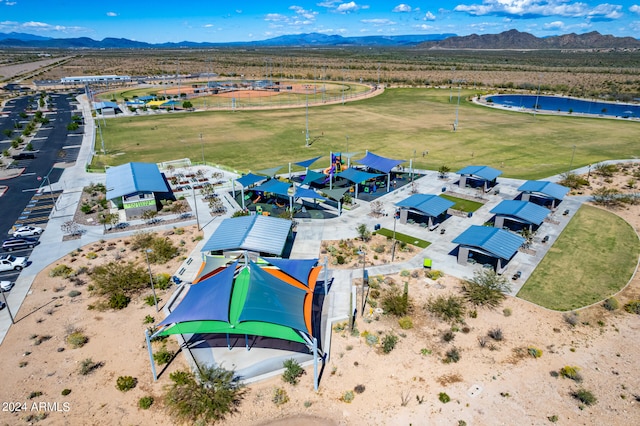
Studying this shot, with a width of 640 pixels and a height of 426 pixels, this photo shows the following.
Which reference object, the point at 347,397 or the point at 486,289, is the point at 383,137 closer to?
the point at 486,289

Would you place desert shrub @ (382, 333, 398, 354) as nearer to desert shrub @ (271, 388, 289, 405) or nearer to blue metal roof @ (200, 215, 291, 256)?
desert shrub @ (271, 388, 289, 405)

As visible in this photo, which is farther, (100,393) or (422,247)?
(422,247)

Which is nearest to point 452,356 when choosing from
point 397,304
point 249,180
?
point 397,304

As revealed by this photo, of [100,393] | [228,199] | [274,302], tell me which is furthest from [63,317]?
[228,199]

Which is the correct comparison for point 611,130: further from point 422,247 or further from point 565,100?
point 422,247

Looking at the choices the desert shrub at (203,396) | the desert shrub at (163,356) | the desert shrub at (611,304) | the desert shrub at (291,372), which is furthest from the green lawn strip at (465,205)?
the desert shrub at (163,356)

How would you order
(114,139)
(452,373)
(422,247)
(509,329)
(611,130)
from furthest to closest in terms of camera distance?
(611,130) → (114,139) → (422,247) → (509,329) → (452,373)
